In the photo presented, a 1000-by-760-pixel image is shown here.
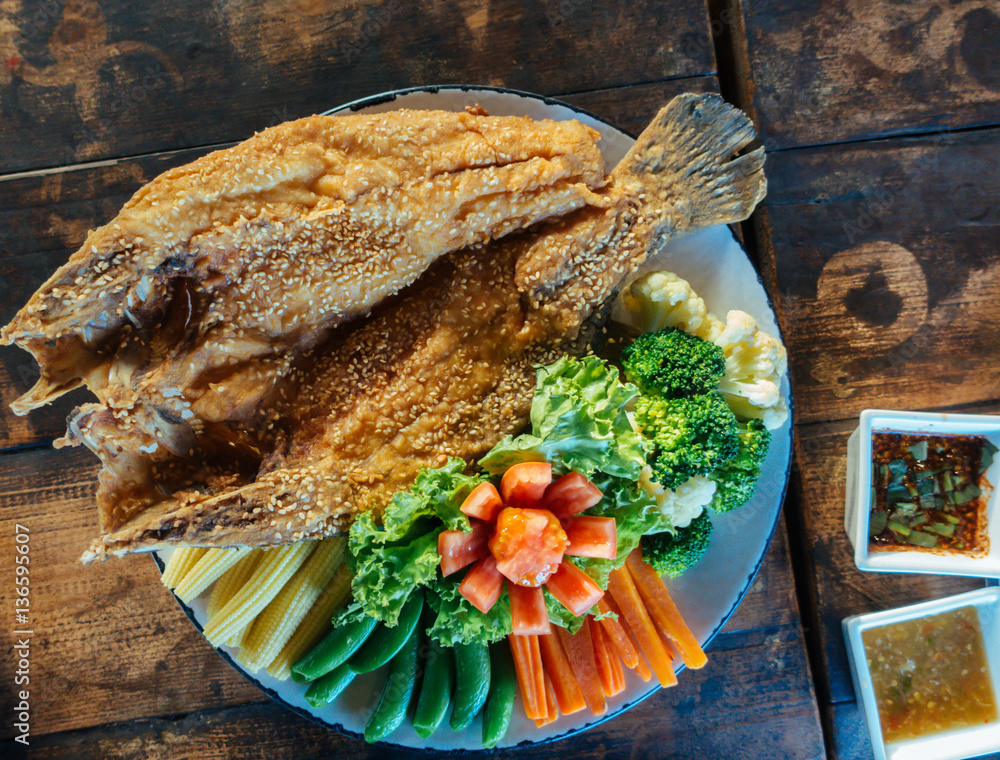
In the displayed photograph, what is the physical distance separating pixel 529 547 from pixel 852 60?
2.53 meters

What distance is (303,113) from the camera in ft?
8.66

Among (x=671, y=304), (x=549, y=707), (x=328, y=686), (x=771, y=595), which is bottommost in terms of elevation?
(x=771, y=595)

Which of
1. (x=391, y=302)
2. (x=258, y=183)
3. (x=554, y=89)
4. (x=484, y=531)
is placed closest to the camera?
(x=258, y=183)

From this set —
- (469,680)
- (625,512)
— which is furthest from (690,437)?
(469,680)

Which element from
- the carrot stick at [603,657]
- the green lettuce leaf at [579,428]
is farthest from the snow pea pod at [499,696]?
the green lettuce leaf at [579,428]

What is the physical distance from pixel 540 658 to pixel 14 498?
236cm

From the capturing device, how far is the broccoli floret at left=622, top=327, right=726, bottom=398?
2166 mm

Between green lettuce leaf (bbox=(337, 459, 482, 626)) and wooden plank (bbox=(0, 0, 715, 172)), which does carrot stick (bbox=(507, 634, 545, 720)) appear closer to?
green lettuce leaf (bbox=(337, 459, 482, 626))

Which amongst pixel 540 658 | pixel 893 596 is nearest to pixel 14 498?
pixel 540 658

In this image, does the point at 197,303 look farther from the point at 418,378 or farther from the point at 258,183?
the point at 418,378

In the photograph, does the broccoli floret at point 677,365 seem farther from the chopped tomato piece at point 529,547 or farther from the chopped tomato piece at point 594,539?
the chopped tomato piece at point 529,547

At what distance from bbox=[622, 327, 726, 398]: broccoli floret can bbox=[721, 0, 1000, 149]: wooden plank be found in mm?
1131

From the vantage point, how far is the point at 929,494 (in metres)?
2.59

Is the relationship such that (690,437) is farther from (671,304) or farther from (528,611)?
(528,611)
